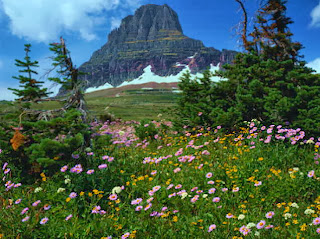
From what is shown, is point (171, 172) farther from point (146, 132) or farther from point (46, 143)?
point (146, 132)

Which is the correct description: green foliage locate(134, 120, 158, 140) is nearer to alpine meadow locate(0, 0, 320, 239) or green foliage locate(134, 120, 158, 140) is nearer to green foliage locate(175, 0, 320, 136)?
alpine meadow locate(0, 0, 320, 239)

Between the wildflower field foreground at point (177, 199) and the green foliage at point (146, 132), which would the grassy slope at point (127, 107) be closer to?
the wildflower field foreground at point (177, 199)

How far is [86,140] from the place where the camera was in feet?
17.7

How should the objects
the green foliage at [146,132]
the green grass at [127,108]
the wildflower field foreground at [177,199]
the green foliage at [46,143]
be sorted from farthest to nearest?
the green foliage at [146,132]
the green grass at [127,108]
the green foliage at [46,143]
the wildflower field foreground at [177,199]

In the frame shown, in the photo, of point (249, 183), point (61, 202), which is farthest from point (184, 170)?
point (61, 202)

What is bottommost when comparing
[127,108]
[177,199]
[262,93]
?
[127,108]

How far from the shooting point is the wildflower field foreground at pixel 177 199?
2.97m

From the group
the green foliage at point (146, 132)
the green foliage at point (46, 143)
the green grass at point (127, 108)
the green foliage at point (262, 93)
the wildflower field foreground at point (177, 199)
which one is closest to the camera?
the wildflower field foreground at point (177, 199)

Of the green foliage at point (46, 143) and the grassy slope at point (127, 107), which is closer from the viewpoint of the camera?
the green foliage at point (46, 143)

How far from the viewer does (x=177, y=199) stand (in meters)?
3.73

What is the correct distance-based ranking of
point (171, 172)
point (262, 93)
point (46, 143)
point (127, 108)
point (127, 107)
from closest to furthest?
point (46, 143), point (171, 172), point (262, 93), point (127, 108), point (127, 107)

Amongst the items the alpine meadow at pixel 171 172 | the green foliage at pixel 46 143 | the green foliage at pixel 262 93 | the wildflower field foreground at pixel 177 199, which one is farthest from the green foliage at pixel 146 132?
the green foliage at pixel 46 143

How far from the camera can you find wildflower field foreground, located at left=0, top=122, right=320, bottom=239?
2.97 meters

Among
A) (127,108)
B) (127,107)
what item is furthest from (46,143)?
(127,107)
